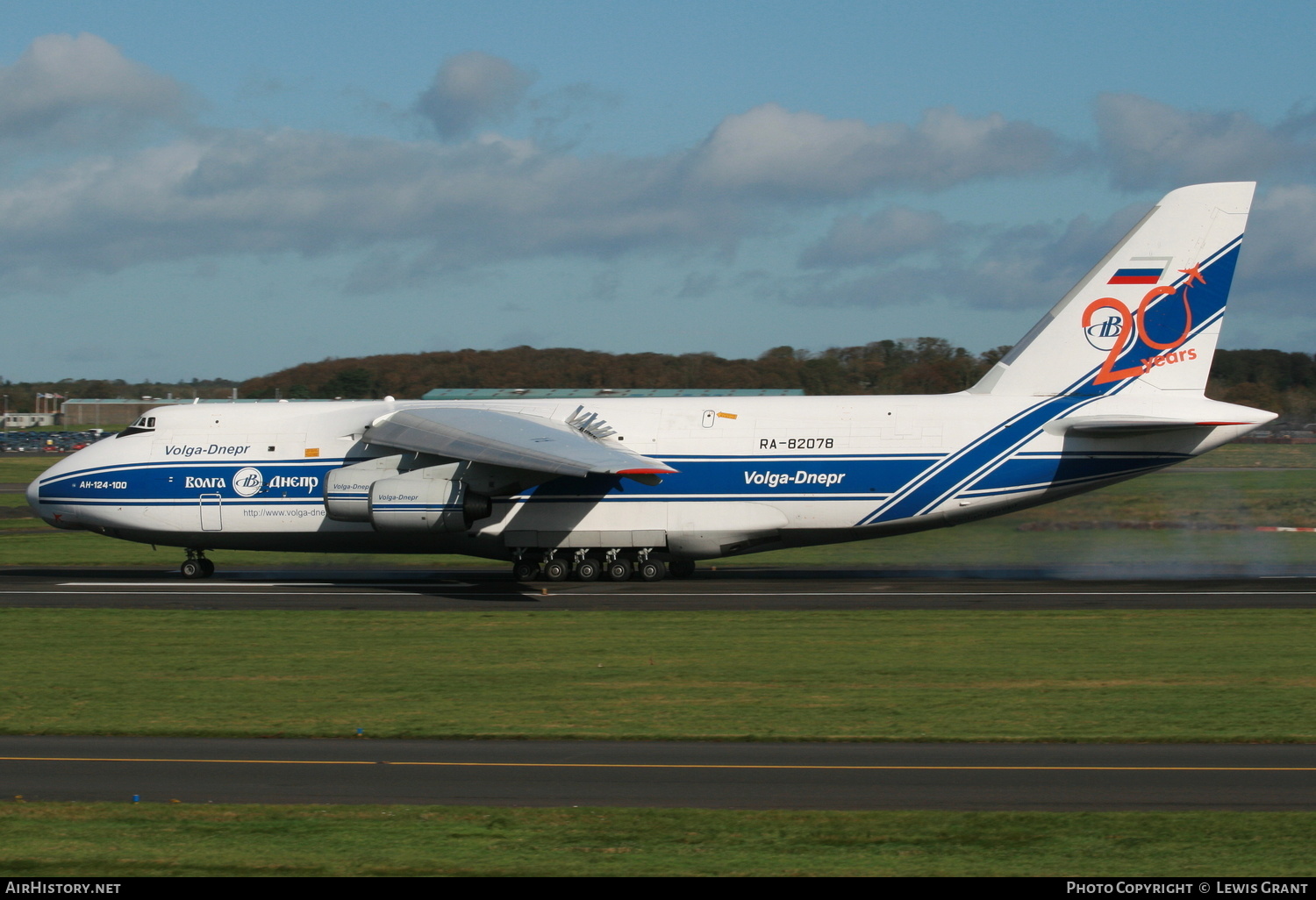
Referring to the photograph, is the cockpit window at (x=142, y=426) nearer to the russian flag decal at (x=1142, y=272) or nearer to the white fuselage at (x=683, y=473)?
the white fuselage at (x=683, y=473)

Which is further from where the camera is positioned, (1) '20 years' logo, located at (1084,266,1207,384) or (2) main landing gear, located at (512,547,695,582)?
(2) main landing gear, located at (512,547,695,582)

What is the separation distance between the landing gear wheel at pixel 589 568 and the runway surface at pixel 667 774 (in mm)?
15626

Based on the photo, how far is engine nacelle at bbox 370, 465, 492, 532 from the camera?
1016 inches

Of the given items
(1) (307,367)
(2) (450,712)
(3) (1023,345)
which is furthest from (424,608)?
(1) (307,367)

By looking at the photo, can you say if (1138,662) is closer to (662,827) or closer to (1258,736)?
(1258,736)

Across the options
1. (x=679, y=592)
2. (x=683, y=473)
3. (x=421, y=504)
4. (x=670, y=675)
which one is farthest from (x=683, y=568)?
(x=670, y=675)

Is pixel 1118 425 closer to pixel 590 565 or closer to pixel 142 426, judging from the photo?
pixel 590 565

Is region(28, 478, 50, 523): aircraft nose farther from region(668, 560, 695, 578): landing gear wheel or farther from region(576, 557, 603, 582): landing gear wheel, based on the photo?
region(668, 560, 695, 578): landing gear wheel

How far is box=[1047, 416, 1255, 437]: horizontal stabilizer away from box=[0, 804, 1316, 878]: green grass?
1704 cm

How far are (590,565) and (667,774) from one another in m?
17.2

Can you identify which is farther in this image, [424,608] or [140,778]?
[424,608]

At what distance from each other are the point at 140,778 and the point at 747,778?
5.47 meters

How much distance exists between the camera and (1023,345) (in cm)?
2717

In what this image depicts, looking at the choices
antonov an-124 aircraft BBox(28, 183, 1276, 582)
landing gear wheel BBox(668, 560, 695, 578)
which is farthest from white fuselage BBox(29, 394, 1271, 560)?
landing gear wheel BBox(668, 560, 695, 578)
